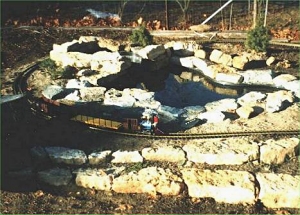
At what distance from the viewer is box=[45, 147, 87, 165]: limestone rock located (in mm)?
11516

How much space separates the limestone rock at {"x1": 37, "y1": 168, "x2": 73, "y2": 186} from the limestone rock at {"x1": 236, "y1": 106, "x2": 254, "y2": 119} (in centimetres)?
523

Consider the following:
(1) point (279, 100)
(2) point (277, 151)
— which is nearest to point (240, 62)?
(1) point (279, 100)

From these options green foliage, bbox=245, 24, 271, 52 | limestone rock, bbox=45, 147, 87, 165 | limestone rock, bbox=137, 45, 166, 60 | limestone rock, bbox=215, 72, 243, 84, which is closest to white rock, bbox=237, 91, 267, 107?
limestone rock, bbox=215, 72, 243, 84

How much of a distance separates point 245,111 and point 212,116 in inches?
37.5

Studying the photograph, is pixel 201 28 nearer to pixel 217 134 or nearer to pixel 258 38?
pixel 258 38

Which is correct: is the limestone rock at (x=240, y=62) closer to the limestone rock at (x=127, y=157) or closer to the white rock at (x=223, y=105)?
the white rock at (x=223, y=105)

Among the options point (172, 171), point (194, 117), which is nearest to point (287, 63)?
point (194, 117)

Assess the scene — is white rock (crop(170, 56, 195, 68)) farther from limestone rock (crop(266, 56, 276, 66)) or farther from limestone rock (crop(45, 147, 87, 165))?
limestone rock (crop(45, 147, 87, 165))

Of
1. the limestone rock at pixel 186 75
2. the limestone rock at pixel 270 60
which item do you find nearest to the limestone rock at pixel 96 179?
the limestone rock at pixel 186 75

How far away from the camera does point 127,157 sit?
11.6m

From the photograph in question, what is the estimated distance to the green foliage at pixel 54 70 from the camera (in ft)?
53.8

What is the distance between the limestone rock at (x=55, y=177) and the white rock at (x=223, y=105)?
5.05 meters

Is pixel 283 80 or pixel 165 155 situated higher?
pixel 283 80

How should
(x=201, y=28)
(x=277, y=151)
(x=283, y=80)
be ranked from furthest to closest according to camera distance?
1. (x=201, y=28)
2. (x=283, y=80)
3. (x=277, y=151)
